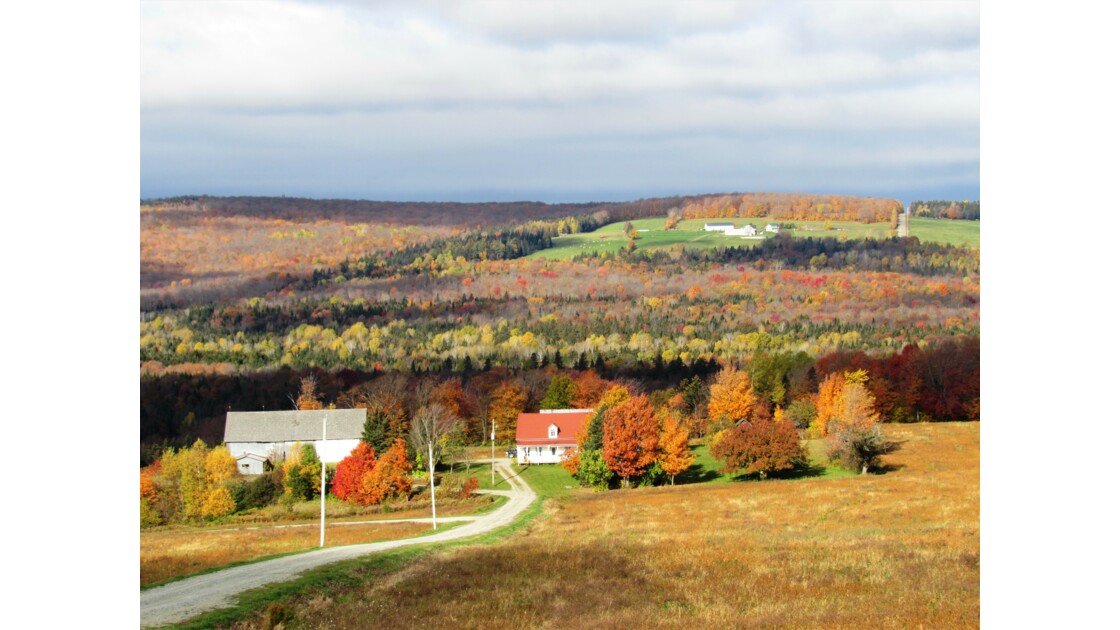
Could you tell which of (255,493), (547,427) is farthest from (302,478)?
(547,427)

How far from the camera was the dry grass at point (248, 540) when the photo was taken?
34.5m

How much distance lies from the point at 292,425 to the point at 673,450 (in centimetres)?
3854

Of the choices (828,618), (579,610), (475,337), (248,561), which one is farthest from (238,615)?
(475,337)

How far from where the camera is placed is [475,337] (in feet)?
559

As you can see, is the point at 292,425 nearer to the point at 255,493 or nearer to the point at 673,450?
the point at 255,493

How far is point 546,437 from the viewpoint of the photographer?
276 ft

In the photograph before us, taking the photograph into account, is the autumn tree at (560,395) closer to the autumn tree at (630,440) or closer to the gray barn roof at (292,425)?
the gray barn roof at (292,425)

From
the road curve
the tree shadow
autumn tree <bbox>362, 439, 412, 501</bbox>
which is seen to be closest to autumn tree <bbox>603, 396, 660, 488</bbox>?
the tree shadow

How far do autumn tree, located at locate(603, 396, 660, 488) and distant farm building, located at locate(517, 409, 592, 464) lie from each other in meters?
16.2

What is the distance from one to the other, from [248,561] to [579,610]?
480 inches

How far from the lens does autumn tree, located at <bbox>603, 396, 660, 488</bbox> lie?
211 ft

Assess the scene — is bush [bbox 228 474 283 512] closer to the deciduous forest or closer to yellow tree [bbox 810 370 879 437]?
the deciduous forest

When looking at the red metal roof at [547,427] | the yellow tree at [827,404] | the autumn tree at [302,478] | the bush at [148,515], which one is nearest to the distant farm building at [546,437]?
the red metal roof at [547,427]
